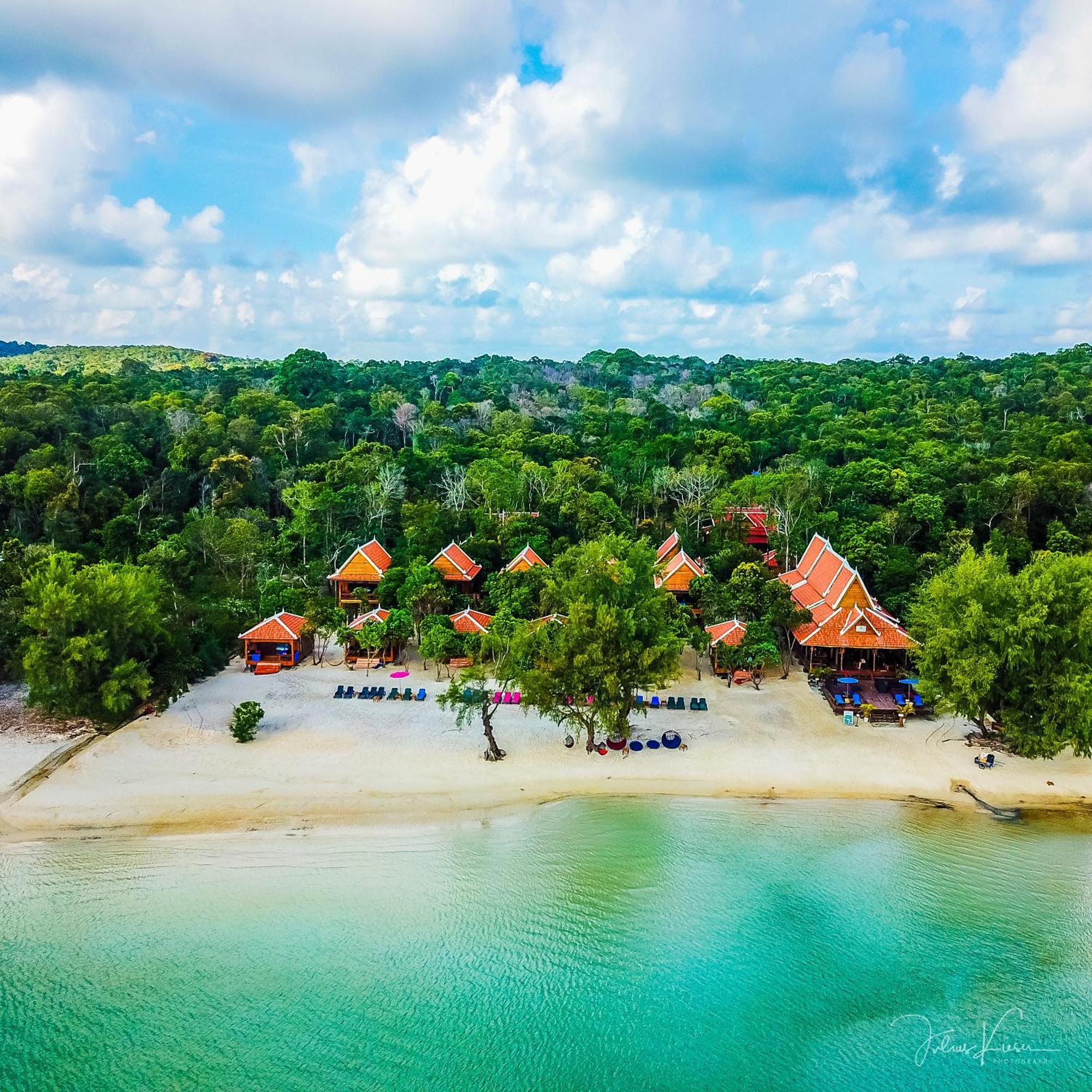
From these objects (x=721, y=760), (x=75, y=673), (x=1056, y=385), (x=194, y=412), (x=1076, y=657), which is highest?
(x=1056, y=385)

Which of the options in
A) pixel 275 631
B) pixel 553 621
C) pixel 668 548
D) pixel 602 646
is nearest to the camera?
pixel 602 646

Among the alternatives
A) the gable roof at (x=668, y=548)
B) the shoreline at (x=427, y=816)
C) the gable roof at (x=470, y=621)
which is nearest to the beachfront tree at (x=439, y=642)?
the gable roof at (x=470, y=621)

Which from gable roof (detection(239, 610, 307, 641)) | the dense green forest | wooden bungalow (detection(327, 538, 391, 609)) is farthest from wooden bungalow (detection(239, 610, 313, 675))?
wooden bungalow (detection(327, 538, 391, 609))

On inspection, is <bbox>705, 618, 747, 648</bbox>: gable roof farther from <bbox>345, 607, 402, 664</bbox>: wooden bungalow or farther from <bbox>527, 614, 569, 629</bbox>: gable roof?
<bbox>345, 607, 402, 664</bbox>: wooden bungalow

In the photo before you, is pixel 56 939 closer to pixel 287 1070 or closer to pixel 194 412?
pixel 287 1070

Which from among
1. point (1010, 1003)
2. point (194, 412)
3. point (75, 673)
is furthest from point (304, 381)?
point (1010, 1003)

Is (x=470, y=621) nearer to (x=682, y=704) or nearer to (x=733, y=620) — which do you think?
(x=682, y=704)

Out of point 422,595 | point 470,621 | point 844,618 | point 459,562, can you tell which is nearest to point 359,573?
point 459,562
